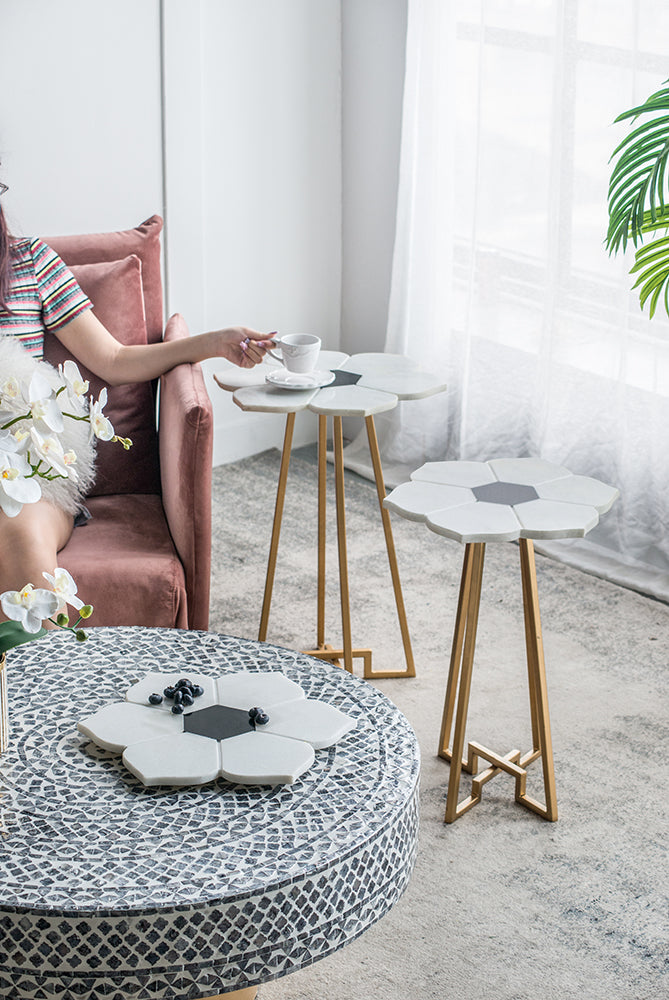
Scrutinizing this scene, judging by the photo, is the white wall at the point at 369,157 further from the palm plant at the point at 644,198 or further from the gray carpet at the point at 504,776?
the palm plant at the point at 644,198

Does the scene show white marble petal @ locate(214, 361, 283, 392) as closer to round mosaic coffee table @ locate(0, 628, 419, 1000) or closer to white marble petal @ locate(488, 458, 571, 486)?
white marble petal @ locate(488, 458, 571, 486)

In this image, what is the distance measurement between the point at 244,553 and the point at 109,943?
1962mm

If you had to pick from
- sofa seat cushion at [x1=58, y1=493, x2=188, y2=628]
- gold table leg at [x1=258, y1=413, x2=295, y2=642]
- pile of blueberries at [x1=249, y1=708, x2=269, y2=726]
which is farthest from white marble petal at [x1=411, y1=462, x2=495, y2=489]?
pile of blueberries at [x1=249, y1=708, x2=269, y2=726]

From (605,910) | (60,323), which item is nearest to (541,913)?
(605,910)

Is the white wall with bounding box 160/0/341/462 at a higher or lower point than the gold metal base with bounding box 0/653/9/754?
higher

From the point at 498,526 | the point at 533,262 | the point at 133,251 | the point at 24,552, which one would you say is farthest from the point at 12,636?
the point at 533,262

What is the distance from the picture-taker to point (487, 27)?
3062mm

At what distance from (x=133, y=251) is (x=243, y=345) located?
0.48 meters

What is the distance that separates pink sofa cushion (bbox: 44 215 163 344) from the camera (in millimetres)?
2367

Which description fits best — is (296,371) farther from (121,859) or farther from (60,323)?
(121,859)

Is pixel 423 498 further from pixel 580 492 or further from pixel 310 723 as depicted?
pixel 310 723

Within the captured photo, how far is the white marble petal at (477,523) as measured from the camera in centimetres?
165

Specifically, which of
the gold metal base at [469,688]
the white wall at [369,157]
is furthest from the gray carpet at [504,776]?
the white wall at [369,157]

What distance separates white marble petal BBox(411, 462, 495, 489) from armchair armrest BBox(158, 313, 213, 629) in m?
0.39
